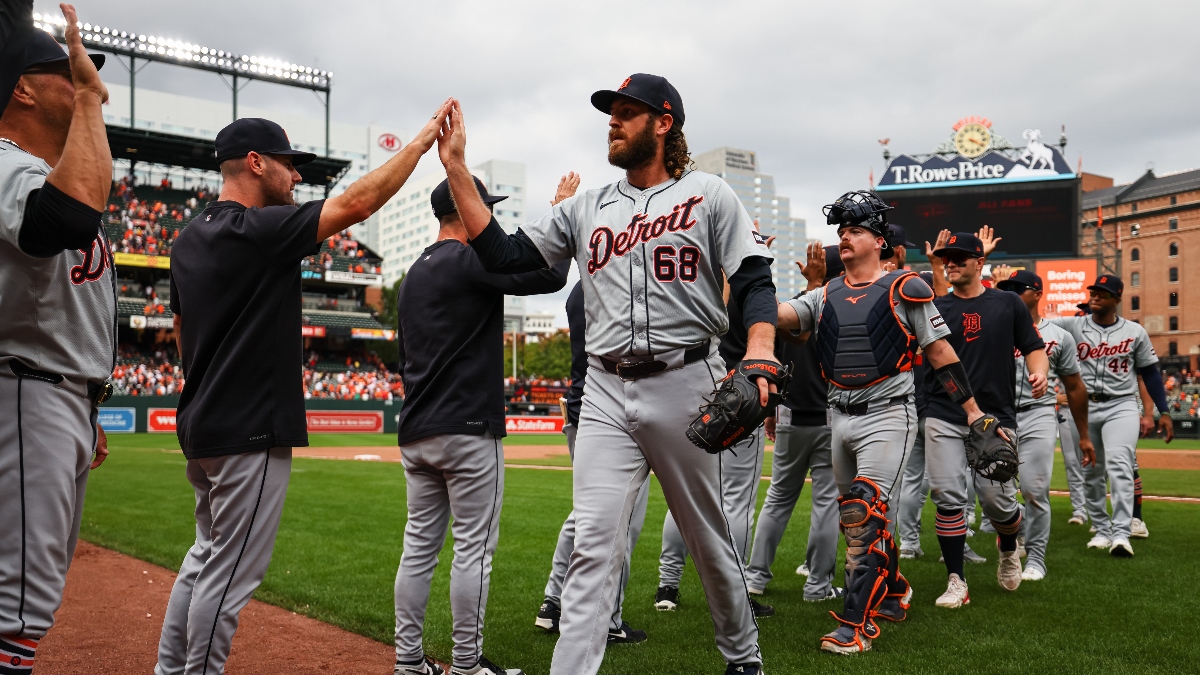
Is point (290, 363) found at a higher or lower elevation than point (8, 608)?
higher

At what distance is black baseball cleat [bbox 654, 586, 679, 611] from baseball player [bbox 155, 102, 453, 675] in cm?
276

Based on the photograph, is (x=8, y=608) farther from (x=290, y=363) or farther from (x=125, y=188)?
(x=125, y=188)

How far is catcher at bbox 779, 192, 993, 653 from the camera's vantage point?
14.9 ft

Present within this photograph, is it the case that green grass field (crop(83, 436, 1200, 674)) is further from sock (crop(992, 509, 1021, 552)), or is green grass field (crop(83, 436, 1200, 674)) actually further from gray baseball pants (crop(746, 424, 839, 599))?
sock (crop(992, 509, 1021, 552))

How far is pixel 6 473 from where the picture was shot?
2.51 meters

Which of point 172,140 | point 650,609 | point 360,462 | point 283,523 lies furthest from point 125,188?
point 650,609

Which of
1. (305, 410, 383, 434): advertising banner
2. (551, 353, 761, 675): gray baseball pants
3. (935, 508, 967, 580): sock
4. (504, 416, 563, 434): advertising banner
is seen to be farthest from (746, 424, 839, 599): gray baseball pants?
(504, 416, 563, 434): advertising banner

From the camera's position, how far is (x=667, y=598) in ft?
17.9

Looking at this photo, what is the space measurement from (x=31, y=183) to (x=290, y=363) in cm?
117

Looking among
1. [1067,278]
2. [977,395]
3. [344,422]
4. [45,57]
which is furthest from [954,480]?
[1067,278]

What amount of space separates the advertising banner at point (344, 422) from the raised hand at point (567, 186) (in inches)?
1084

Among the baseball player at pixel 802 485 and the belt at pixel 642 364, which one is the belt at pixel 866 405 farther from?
the belt at pixel 642 364

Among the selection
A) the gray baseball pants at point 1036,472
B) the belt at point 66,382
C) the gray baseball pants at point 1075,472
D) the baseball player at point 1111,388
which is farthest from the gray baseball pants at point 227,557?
the gray baseball pants at point 1075,472

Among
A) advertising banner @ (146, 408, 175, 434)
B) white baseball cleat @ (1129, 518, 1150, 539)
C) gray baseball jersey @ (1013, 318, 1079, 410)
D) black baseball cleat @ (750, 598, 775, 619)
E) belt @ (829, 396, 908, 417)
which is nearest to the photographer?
belt @ (829, 396, 908, 417)
